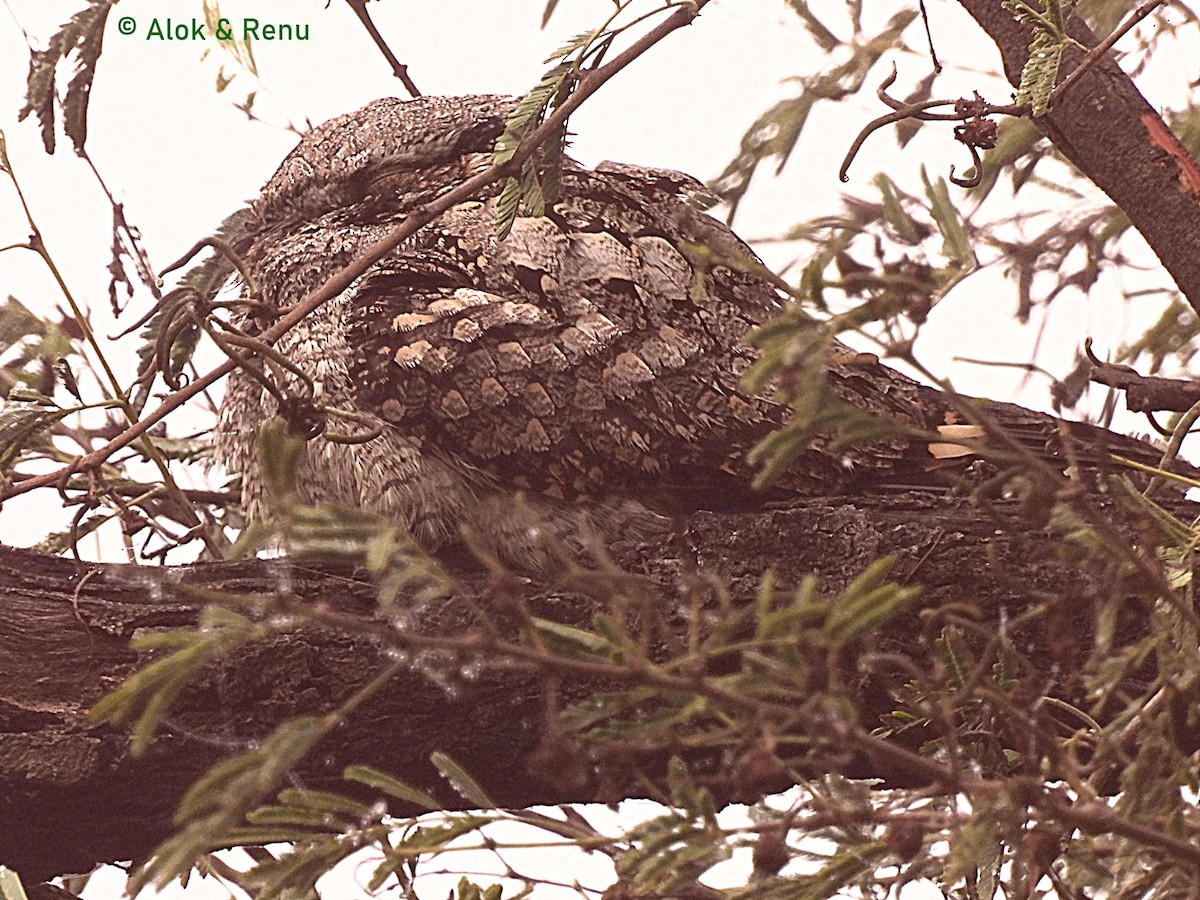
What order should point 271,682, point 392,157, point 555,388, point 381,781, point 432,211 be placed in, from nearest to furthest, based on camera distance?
point 381,781 < point 432,211 < point 271,682 < point 555,388 < point 392,157

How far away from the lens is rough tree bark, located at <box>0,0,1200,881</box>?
4.72 ft

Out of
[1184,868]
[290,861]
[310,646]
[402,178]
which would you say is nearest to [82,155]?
[402,178]

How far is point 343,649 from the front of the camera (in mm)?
1489

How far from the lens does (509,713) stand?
1489 mm

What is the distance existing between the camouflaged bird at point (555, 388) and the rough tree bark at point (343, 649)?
163mm

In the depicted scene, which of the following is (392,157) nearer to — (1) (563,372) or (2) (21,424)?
(1) (563,372)

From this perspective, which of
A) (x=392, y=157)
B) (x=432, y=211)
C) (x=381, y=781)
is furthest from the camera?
(x=392, y=157)

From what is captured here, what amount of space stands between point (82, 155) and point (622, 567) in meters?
0.77

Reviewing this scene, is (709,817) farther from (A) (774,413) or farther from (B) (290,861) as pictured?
(A) (774,413)

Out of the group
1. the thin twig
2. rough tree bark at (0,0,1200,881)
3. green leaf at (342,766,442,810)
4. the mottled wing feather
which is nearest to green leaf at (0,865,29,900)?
rough tree bark at (0,0,1200,881)

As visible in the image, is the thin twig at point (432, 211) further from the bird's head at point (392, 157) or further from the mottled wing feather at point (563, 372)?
the bird's head at point (392, 157)

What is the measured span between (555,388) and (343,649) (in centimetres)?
43

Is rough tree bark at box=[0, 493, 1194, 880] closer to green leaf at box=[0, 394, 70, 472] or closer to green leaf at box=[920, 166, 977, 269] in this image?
green leaf at box=[0, 394, 70, 472]

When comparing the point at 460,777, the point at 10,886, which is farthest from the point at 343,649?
the point at 460,777
